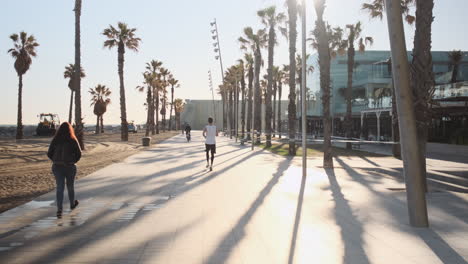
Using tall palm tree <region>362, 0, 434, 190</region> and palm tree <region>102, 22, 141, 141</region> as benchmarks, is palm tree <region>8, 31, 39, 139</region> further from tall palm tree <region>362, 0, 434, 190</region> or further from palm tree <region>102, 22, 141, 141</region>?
tall palm tree <region>362, 0, 434, 190</region>

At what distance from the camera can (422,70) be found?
28.8ft

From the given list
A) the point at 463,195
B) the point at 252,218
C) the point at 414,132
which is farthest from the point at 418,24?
the point at 252,218

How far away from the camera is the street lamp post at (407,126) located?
5.87 metres

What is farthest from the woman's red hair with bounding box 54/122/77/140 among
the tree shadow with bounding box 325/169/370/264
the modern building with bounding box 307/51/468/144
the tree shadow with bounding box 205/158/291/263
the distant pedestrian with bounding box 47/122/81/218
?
the modern building with bounding box 307/51/468/144

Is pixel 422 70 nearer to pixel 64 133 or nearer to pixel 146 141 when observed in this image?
pixel 64 133

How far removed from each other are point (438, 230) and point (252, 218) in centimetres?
270

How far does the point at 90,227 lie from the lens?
5906 mm

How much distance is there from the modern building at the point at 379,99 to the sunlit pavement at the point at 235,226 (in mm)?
17594

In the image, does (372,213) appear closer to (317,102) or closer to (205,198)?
(205,198)

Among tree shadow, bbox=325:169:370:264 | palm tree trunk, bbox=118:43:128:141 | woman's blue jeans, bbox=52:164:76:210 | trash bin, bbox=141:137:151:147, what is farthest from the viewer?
palm tree trunk, bbox=118:43:128:141

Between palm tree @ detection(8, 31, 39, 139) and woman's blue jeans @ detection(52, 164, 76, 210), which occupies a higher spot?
palm tree @ detection(8, 31, 39, 139)

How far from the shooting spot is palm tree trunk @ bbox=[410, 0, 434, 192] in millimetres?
8672

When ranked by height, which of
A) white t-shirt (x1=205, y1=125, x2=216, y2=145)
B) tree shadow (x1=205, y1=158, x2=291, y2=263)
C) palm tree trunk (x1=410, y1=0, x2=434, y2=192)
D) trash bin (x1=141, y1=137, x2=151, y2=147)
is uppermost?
palm tree trunk (x1=410, y1=0, x2=434, y2=192)

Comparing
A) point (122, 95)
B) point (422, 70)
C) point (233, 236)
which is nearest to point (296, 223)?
point (233, 236)
